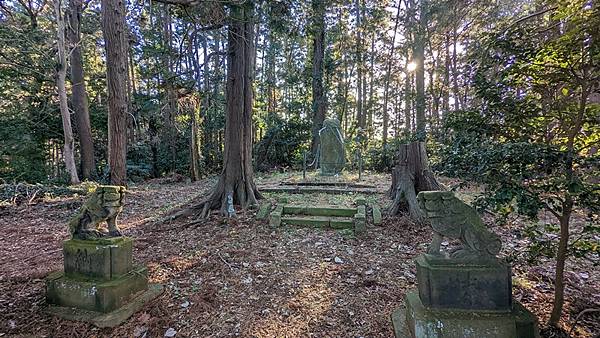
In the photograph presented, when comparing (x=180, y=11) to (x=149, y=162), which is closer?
(x=180, y=11)

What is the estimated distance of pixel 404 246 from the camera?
13.9 feet

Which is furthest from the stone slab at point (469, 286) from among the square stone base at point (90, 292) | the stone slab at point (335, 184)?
the stone slab at point (335, 184)

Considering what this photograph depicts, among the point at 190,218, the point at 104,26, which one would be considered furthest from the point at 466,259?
the point at 104,26

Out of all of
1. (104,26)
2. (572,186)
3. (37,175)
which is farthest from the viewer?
(37,175)

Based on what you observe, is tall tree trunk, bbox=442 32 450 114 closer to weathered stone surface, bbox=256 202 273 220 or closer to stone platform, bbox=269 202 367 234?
stone platform, bbox=269 202 367 234

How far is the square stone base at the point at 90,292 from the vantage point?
→ 2643 mm

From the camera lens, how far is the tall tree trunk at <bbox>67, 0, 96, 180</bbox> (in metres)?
10.8

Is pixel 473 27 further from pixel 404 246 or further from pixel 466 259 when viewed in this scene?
pixel 466 259

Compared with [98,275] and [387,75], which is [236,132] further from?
[387,75]

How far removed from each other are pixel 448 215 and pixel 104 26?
8.76m

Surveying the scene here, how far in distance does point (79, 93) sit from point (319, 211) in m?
10.7

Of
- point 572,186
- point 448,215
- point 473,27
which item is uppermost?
point 473,27

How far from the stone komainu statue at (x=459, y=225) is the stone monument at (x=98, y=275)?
107 inches

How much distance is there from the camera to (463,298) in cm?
217
